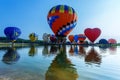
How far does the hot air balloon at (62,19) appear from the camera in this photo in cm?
4856

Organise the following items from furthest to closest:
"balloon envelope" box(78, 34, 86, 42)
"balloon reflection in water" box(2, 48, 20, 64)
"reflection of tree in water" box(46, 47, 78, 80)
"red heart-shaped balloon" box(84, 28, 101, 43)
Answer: "balloon envelope" box(78, 34, 86, 42), "red heart-shaped balloon" box(84, 28, 101, 43), "balloon reflection in water" box(2, 48, 20, 64), "reflection of tree in water" box(46, 47, 78, 80)

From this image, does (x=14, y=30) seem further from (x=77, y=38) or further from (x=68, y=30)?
(x=77, y=38)

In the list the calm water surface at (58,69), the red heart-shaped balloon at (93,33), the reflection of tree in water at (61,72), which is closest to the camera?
the reflection of tree in water at (61,72)

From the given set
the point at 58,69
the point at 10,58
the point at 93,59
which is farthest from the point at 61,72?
the point at 10,58

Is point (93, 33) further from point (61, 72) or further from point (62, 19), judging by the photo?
point (61, 72)

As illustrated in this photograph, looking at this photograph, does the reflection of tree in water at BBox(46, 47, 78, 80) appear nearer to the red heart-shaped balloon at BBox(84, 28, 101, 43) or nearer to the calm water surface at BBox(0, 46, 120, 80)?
the calm water surface at BBox(0, 46, 120, 80)

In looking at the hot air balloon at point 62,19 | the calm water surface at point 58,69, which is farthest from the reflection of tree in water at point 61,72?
the hot air balloon at point 62,19

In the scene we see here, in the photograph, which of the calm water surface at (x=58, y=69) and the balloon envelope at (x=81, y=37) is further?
the balloon envelope at (x=81, y=37)

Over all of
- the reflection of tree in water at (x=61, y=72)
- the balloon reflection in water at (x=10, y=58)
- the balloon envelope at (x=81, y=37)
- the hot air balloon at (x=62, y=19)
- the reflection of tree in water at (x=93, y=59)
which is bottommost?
the reflection of tree in water at (x=61, y=72)

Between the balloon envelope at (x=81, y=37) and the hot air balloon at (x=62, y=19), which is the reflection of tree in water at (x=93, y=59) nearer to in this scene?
the hot air balloon at (x=62, y=19)

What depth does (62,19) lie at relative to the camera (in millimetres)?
49719

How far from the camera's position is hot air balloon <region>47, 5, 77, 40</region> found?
159 ft

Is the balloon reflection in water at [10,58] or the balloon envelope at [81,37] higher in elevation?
the balloon envelope at [81,37]

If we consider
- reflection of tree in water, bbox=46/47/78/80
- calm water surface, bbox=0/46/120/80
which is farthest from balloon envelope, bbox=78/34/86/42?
reflection of tree in water, bbox=46/47/78/80
